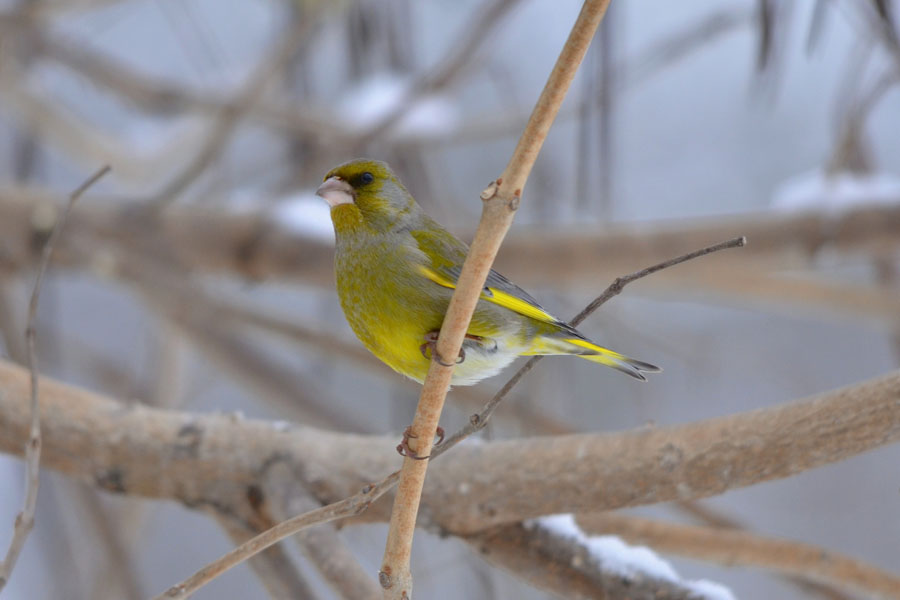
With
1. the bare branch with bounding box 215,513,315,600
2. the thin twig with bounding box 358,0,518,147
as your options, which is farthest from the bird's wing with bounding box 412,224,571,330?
the thin twig with bounding box 358,0,518,147

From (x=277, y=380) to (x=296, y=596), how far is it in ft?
5.66

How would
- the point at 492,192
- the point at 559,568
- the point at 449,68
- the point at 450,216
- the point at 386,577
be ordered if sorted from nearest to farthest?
1. the point at 492,192
2. the point at 386,577
3. the point at 559,568
4. the point at 449,68
5. the point at 450,216

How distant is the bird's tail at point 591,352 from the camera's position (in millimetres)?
1696

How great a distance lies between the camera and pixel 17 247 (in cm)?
330

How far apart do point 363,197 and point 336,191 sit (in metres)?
0.06

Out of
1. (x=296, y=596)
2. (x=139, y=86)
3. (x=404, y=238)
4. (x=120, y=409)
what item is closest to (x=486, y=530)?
(x=296, y=596)

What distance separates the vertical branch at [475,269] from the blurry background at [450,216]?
77 cm

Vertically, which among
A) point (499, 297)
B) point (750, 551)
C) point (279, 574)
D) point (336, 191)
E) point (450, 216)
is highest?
point (450, 216)

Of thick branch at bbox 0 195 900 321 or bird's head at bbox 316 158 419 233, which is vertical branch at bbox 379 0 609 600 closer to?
bird's head at bbox 316 158 419 233

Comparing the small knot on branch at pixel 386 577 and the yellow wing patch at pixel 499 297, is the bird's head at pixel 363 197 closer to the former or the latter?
the yellow wing patch at pixel 499 297

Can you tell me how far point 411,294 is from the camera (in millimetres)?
1583

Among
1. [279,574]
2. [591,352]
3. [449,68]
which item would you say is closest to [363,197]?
[591,352]

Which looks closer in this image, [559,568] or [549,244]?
[559,568]

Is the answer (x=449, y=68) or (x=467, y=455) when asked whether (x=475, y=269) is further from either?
(x=449, y=68)
